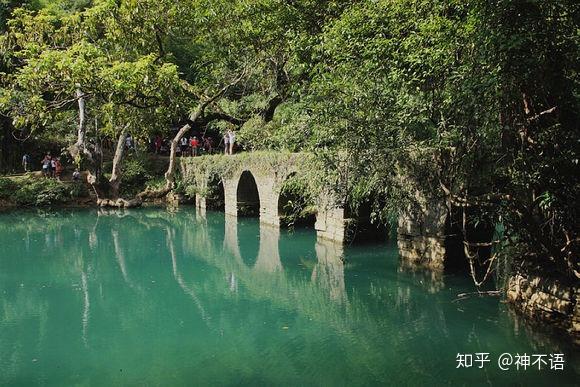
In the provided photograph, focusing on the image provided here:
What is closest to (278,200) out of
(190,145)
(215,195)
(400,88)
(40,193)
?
(215,195)

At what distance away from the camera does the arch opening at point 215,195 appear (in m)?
20.6

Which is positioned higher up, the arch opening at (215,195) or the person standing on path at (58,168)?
the person standing on path at (58,168)

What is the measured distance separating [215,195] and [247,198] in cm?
256

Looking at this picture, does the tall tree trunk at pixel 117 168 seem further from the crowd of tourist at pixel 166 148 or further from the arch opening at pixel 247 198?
the arch opening at pixel 247 198

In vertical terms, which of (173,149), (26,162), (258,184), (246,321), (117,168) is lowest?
(246,321)

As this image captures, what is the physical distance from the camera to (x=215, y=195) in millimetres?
21125

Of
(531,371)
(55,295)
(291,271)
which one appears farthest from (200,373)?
(291,271)

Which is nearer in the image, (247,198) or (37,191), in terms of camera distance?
(247,198)

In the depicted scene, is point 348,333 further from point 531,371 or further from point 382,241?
point 382,241

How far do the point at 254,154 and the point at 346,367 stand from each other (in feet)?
36.0

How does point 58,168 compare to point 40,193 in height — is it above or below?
above

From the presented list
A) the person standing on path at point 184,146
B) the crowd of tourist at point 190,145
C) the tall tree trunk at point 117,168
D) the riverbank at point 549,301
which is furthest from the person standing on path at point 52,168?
the riverbank at point 549,301

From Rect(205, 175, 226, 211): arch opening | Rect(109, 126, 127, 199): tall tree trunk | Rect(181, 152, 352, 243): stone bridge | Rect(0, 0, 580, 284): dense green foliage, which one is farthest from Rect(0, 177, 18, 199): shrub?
Rect(205, 175, 226, 211): arch opening

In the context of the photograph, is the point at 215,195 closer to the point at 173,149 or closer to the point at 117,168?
the point at 117,168
